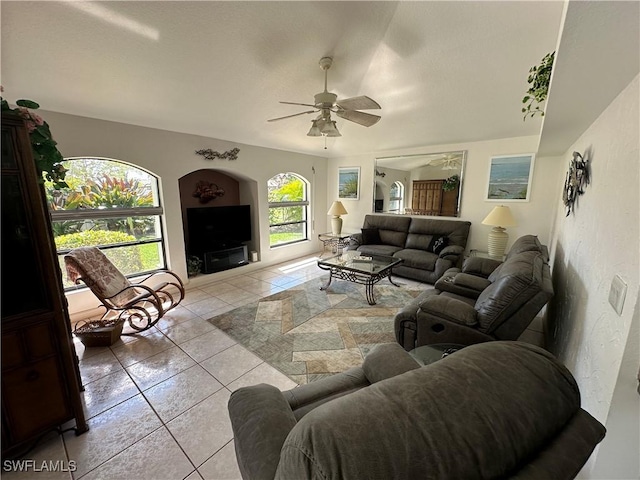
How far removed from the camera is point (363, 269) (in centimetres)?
365

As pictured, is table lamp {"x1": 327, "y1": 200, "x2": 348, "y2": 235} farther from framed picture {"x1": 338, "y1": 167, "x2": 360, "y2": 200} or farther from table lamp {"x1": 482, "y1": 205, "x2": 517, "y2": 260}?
table lamp {"x1": 482, "y1": 205, "x2": 517, "y2": 260}

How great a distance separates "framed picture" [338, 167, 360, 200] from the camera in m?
6.02

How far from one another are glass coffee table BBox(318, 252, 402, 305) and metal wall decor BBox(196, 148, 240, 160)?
238cm

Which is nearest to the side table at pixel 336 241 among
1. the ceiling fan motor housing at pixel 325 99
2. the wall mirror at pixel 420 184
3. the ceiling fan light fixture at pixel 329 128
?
the wall mirror at pixel 420 184

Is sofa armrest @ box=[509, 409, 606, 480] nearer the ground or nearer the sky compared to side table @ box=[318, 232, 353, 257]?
nearer the sky

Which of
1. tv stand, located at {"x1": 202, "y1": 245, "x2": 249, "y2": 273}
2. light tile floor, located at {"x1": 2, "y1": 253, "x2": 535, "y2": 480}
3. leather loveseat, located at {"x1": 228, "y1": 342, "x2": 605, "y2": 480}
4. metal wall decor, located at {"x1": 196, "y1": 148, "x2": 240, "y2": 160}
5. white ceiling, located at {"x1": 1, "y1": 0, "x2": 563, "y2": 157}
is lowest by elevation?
light tile floor, located at {"x1": 2, "y1": 253, "x2": 535, "y2": 480}

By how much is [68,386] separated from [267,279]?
3.12 meters

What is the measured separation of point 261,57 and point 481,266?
3.54 m

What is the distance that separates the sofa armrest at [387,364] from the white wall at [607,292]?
2.57ft

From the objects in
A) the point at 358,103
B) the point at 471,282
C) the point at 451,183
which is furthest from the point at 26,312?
the point at 451,183

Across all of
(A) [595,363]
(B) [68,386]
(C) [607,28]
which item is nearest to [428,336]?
(A) [595,363]

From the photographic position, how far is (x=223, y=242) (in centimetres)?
480

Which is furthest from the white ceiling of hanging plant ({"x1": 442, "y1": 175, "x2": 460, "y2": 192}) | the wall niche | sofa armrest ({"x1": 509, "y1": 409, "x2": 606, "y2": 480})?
sofa armrest ({"x1": 509, "y1": 409, "x2": 606, "y2": 480})

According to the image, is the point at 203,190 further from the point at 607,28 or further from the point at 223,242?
the point at 607,28
